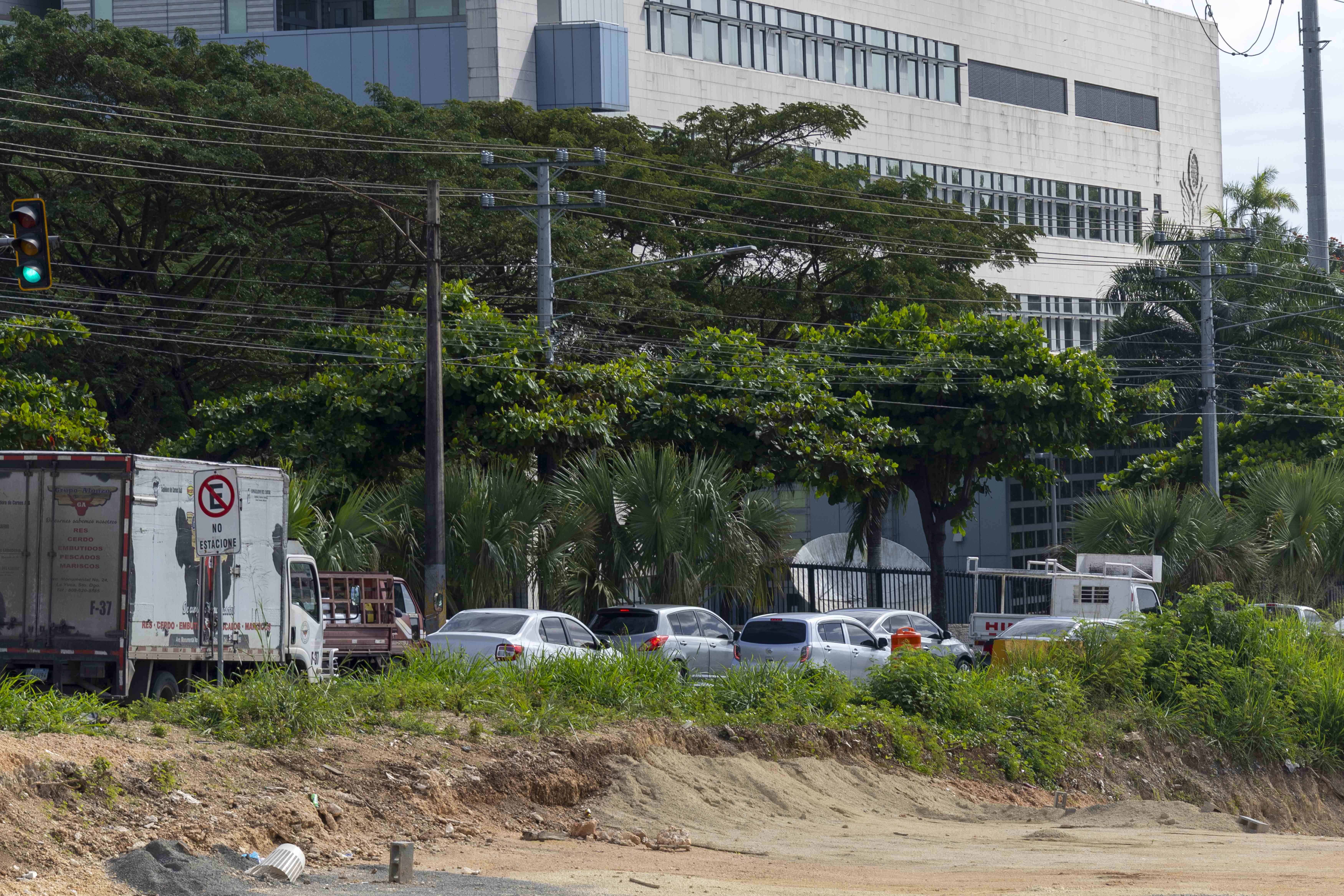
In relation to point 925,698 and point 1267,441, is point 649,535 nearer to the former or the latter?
point 925,698

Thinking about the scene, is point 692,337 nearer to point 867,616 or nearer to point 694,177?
point 867,616

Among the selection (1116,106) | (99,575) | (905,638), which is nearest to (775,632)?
(905,638)

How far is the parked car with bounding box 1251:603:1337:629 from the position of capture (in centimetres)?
2402

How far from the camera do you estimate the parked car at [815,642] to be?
75.9 ft

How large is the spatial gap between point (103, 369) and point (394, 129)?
8.83 meters

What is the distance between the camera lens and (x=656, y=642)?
21797 mm

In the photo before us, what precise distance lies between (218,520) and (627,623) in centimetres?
874

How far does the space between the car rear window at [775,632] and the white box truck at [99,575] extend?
8.10 m

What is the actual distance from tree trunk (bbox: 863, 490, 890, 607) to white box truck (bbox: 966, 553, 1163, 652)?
514 cm

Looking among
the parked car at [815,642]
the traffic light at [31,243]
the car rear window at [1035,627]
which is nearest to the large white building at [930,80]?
the car rear window at [1035,627]

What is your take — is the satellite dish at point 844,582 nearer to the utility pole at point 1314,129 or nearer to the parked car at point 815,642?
the parked car at point 815,642

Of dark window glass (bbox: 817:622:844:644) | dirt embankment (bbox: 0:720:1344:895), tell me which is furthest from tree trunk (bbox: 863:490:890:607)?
dirt embankment (bbox: 0:720:1344:895)

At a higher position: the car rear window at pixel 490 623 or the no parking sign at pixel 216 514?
the no parking sign at pixel 216 514

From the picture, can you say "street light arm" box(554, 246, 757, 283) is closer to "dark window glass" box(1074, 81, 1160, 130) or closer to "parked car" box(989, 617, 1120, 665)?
"parked car" box(989, 617, 1120, 665)
